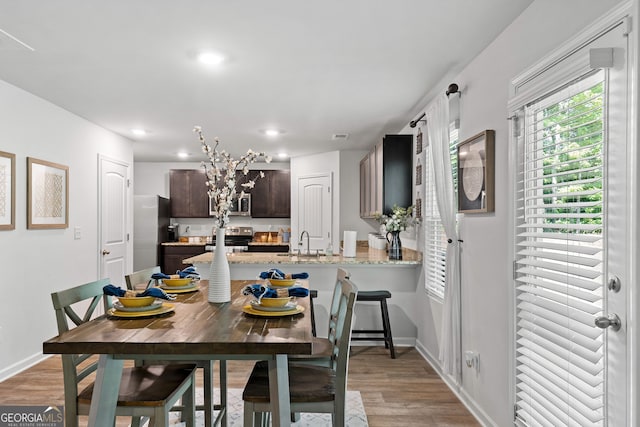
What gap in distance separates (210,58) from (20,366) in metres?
2.99

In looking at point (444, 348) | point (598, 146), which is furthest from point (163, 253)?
point (598, 146)

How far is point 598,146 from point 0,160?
13.1 ft

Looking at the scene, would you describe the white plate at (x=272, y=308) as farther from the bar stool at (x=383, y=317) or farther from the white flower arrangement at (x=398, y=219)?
the white flower arrangement at (x=398, y=219)

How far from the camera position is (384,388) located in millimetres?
3494

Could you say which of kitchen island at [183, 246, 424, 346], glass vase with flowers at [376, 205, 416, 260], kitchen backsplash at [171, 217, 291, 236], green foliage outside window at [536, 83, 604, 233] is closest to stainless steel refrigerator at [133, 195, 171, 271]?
kitchen backsplash at [171, 217, 291, 236]

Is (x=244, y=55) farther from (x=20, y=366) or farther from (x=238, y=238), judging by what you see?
(x=238, y=238)

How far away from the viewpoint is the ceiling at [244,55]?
2.34 meters

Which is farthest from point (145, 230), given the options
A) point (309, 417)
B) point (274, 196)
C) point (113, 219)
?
point (309, 417)

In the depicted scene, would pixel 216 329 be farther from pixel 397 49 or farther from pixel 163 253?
pixel 163 253

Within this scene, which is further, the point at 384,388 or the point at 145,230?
the point at 145,230

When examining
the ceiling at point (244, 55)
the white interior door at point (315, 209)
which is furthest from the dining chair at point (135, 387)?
the white interior door at point (315, 209)

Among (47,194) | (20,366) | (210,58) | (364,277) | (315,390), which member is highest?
(210,58)

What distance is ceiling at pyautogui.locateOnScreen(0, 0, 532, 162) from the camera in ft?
7.68

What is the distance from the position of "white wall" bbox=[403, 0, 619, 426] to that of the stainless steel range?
5.22 meters
